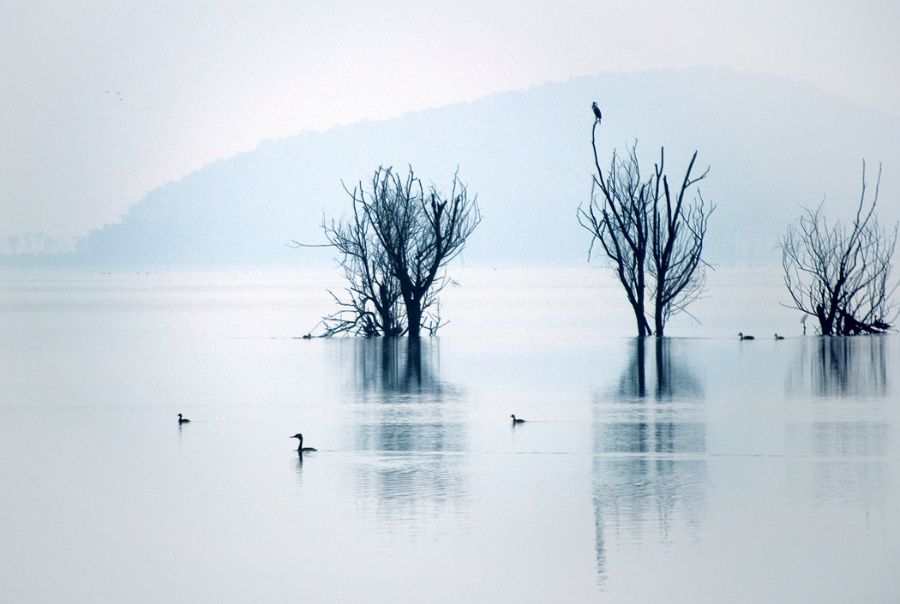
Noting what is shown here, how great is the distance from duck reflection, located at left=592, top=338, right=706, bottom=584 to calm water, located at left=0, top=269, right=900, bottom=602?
4cm

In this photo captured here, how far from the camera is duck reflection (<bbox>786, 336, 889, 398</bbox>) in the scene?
20.2 meters

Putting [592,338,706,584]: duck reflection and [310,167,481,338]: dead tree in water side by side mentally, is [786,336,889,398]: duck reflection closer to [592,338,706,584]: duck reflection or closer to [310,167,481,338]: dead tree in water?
[592,338,706,584]: duck reflection

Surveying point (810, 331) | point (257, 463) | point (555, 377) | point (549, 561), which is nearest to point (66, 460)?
point (257, 463)

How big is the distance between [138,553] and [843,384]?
13.3 meters

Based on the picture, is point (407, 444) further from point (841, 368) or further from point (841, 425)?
point (841, 368)

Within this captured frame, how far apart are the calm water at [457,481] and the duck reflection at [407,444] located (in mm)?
51

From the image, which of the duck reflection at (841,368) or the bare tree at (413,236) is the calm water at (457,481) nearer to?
the duck reflection at (841,368)

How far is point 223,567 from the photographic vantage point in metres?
10.0

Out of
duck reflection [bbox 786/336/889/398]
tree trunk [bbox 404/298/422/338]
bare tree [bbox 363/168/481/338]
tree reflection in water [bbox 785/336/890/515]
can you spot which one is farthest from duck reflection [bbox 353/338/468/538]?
duck reflection [bbox 786/336/889/398]

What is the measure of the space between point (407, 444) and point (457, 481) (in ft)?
7.66

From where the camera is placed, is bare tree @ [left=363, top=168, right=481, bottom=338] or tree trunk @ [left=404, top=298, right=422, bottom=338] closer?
bare tree @ [left=363, top=168, right=481, bottom=338]

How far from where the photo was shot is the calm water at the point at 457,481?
9648 mm

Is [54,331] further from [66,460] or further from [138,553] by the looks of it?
[138,553]

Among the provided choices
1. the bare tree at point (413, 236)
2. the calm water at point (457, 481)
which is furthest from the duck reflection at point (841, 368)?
the bare tree at point (413, 236)
